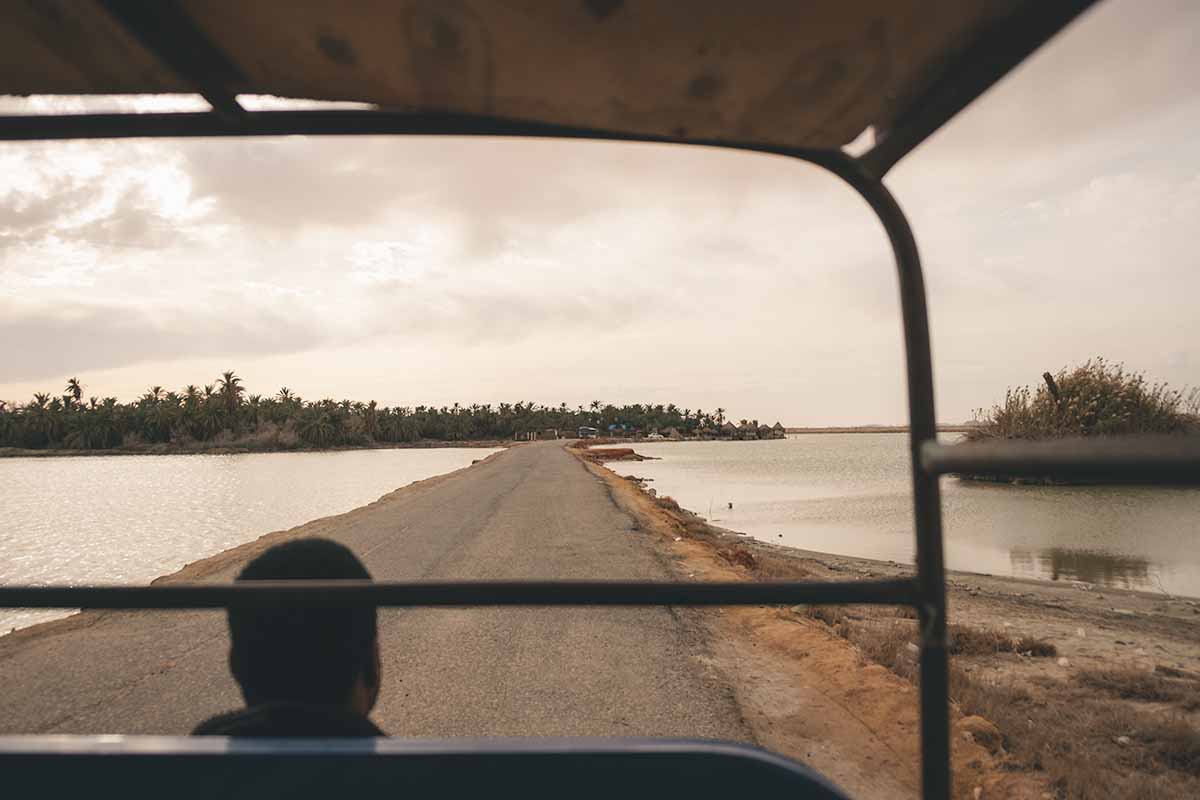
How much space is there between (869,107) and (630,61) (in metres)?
0.55

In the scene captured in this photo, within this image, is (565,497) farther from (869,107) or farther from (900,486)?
(900,486)

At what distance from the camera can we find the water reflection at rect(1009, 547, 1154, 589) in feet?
45.0

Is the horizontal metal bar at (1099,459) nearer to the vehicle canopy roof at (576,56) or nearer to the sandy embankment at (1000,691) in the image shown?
the vehicle canopy roof at (576,56)

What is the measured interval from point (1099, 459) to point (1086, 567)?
696 inches

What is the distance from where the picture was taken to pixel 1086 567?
49.6 ft

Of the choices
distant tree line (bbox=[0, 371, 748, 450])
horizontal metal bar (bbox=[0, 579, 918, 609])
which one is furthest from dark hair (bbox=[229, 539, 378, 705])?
distant tree line (bbox=[0, 371, 748, 450])

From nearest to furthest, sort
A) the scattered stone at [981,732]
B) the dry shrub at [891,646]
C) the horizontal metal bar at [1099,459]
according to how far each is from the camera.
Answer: the horizontal metal bar at [1099,459] → the scattered stone at [981,732] → the dry shrub at [891,646]

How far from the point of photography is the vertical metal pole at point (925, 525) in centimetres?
133

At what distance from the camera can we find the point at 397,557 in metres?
11.5

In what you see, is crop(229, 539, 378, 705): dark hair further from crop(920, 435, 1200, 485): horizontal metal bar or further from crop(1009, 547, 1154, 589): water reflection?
crop(1009, 547, 1154, 589): water reflection

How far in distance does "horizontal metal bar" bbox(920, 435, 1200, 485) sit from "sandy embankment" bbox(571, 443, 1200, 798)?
11.3ft

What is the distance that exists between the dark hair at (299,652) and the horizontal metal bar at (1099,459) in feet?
4.34

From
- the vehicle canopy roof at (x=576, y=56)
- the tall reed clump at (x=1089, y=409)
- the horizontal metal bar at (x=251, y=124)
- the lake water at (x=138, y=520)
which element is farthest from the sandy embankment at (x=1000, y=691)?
the tall reed clump at (x=1089, y=409)

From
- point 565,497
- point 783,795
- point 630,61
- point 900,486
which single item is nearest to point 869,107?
point 630,61
